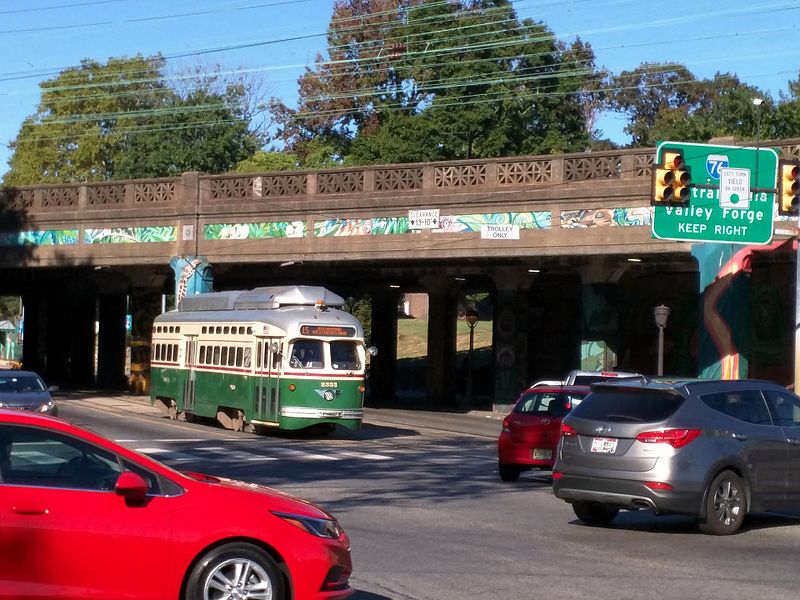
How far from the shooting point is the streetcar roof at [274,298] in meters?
29.5

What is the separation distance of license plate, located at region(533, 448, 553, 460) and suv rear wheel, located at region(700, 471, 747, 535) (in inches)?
215

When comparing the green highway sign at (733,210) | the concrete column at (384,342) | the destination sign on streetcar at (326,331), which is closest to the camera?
the green highway sign at (733,210)

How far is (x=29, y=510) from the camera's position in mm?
7230

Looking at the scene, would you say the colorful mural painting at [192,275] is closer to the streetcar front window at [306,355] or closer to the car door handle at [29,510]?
the streetcar front window at [306,355]

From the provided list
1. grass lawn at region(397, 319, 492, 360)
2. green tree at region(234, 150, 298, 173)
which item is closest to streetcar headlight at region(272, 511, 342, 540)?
grass lawn at region(397, 319, 492, 360)

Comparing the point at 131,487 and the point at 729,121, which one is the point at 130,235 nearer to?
the point at 729,121

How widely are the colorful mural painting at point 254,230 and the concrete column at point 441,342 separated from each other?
31.3 ft

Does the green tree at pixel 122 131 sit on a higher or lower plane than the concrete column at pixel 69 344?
higher

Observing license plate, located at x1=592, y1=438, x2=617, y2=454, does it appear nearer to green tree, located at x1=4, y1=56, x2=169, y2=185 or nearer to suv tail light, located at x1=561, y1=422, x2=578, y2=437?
suv tail light, located at x1=561, y1=422, x2=578, y2=437

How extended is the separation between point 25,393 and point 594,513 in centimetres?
1564

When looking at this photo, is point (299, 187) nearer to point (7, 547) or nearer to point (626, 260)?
point (626, 260)

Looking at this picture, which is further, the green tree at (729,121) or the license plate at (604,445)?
the green tree at (729,121)

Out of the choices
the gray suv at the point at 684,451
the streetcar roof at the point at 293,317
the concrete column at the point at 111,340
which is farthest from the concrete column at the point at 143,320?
the gray suv at the point at 684,451

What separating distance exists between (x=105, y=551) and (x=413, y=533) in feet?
20.6
